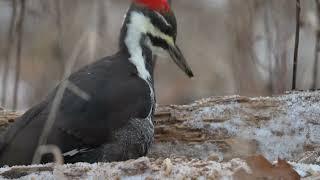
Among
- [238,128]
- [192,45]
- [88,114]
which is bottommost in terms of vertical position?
[238,128]

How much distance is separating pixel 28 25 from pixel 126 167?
5483mm

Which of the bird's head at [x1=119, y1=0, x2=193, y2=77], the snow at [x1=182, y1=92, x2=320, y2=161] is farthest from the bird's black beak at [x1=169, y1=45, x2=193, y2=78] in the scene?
the snow at [x1=182, y1=92, x2=320, y2=161]

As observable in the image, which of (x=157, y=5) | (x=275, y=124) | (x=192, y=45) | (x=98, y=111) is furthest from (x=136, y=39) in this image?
(x=192, y=45)

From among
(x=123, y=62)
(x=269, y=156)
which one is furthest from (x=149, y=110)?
(x=269, y=156)

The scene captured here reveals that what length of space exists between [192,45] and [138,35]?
2.88 metres

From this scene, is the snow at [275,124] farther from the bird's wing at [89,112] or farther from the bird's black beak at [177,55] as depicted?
the bird's wing at [89,112]

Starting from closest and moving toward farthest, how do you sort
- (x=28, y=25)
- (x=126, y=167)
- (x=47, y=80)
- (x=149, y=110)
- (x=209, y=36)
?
1. (x=126, y=167)
2. (x=149, y=110)
3. (x=47, y=80)
4. (x=209, y=36)
5. (x=28, y=25)

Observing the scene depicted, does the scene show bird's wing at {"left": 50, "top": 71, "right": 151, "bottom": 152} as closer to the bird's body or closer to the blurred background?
the bird's body

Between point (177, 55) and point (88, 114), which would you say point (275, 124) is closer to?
point (177, 55)

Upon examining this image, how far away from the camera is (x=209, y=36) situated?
27.7 feet

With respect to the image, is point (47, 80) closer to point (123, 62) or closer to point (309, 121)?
point (123, 62)

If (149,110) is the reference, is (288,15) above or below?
above

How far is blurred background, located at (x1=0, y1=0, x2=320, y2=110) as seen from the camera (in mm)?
6277

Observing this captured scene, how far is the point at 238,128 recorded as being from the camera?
5000mm
